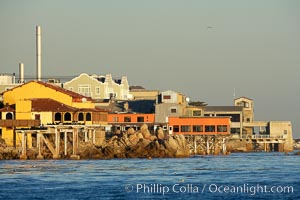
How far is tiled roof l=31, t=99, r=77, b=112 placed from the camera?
15075cm

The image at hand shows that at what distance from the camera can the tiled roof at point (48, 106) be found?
15075 cm

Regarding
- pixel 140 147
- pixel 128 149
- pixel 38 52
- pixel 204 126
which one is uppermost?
pixel 38 52

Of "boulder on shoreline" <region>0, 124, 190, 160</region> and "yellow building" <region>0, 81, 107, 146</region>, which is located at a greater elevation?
"yellow building" <region>0, 81, 107, 146</region>

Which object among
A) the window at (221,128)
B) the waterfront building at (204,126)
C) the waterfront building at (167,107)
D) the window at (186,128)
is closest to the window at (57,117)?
the waterfront building at (204,126)

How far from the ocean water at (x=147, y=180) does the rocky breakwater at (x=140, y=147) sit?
17755mm

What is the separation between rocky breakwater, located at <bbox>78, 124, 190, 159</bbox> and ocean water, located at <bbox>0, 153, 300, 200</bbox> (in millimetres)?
17755

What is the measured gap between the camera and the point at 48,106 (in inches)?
5984

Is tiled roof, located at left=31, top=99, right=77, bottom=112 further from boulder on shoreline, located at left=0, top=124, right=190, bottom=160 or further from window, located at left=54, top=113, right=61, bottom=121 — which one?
boulder on shoreline, located at left=0, top=124, right=190, bottom=160

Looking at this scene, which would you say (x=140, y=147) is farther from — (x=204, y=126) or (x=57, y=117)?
(x=204, y=126)

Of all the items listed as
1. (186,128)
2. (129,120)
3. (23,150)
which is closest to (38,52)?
(129,120)

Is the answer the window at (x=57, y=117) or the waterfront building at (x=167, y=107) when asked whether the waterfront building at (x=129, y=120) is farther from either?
the window at (x=57, y=117)

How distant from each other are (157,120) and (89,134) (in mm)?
29513

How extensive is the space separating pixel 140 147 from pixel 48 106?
13041 mm

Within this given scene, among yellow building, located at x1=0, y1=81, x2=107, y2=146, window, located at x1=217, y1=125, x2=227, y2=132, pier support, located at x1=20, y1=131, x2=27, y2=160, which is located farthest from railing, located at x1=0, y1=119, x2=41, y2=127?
window, located at x1=217, y1=125, x2=227, y2=132
